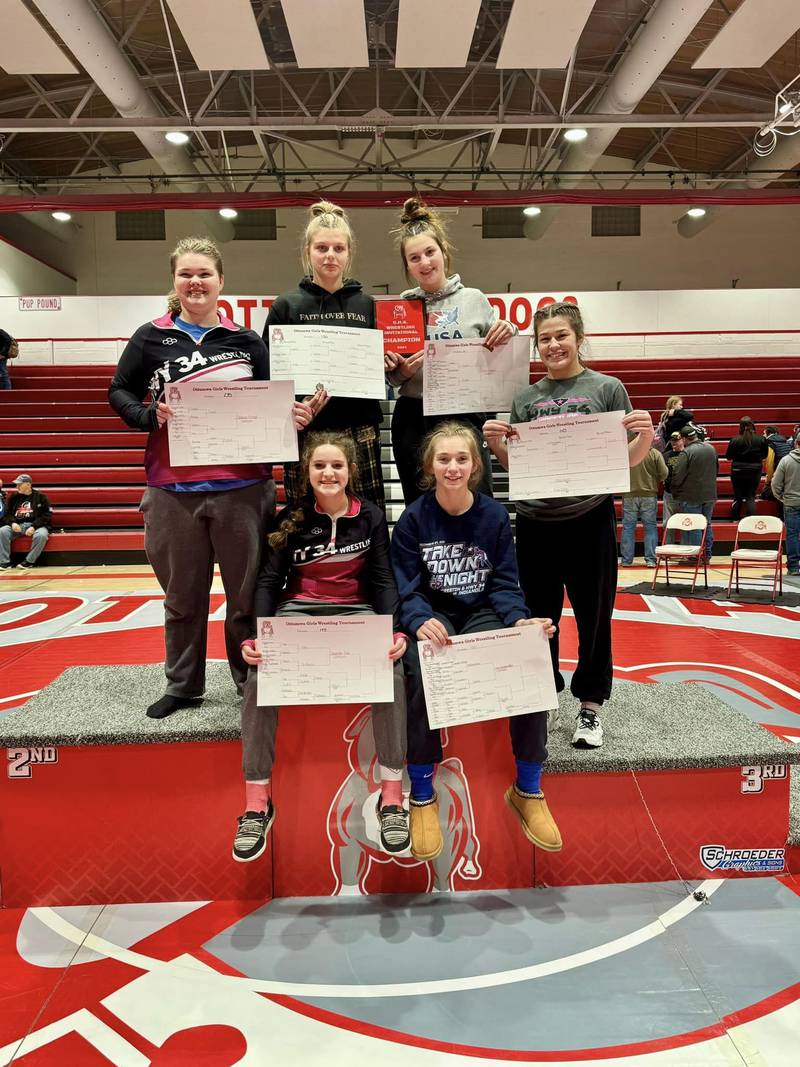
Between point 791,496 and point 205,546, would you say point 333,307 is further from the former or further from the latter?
point 791,496

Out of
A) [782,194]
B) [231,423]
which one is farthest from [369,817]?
[782,194]

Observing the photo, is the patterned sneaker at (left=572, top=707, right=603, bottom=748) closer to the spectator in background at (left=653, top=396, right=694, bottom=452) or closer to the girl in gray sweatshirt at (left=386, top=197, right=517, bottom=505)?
the girl in gray sweatshirt at (left=386, top=197, right=517, bottom=505)

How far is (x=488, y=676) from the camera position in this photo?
177cm

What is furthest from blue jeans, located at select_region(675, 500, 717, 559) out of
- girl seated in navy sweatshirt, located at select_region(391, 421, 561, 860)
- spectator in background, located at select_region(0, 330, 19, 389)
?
spectator in background, located at select_region(0, 330, 19, 389)

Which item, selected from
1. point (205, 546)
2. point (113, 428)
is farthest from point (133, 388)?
point (113, 428)

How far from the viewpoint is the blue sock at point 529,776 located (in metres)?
1.82

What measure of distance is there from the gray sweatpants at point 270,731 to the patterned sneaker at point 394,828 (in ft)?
0.37

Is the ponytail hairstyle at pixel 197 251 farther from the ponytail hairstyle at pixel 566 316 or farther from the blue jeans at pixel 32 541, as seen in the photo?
the blue jeans at pixel 32 541

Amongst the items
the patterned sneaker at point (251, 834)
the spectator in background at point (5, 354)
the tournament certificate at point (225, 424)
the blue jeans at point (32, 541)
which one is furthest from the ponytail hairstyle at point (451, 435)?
the spectator in background at point (5, 354)

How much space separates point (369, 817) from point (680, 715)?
1.04 m

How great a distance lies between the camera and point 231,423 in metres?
1.94

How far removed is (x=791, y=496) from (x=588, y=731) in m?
5.70

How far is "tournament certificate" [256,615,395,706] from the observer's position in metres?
1.76

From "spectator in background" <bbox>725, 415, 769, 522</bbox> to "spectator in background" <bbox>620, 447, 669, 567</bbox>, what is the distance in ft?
5.35
